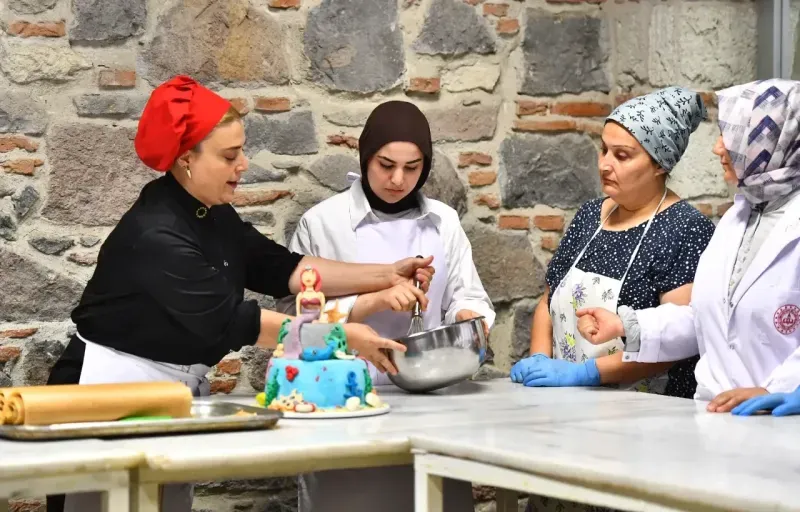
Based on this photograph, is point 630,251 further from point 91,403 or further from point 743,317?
point 91,403

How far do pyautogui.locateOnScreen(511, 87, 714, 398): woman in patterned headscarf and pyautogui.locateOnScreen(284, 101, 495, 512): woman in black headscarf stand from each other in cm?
26

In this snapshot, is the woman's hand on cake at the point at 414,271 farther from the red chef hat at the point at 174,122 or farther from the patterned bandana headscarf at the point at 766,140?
the patterned bandana headscarf at the point at 766,140

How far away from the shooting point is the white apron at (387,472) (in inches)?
102

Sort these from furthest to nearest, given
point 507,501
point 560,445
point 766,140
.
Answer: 1. point 507,501
2. point 766,140
3. point 560,445

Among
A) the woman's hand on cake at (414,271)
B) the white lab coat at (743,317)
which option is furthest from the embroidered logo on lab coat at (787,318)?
the woman's hand on cake at (414,271)

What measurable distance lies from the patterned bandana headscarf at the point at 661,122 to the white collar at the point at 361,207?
647mm

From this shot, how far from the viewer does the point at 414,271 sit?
309 centimetres

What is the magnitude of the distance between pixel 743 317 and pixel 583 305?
64 cm

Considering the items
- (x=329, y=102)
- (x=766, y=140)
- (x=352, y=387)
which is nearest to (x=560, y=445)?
(x=352, y=387)

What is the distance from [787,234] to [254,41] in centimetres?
196

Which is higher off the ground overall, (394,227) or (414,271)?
(394,227)

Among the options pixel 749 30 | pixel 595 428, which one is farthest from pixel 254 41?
pixel 595 428

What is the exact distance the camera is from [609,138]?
304 centimetres

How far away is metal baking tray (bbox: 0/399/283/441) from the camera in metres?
1.87
